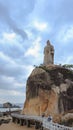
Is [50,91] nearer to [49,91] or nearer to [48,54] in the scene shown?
[49,91]

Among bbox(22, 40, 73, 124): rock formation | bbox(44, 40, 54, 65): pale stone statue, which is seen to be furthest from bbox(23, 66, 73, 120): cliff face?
bbox(44, 40, 54, 65): pale stone statue

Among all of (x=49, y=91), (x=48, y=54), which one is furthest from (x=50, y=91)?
(x=48, y=54)

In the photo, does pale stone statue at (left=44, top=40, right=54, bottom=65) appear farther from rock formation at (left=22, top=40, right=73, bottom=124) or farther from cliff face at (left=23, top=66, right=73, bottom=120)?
cliff face at (left=23, top=66, right=73, bottom=120)

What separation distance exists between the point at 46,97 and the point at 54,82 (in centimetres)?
353

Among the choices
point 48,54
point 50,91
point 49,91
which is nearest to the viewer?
point 50,91

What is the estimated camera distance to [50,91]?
6203 cm

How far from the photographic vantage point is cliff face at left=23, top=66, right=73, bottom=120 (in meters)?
60.7

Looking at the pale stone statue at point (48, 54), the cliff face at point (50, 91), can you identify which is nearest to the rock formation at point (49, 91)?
the cliff face at point (50, 91)

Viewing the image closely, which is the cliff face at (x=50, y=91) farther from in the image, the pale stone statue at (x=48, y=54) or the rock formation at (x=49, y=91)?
the pale stone statue at (x=48, y=54)

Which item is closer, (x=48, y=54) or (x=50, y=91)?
(x=50, y=91)

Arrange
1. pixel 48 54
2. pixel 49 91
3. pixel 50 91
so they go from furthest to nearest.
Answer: pixel 48 54 → pixel 49 91 → pixel 50 91

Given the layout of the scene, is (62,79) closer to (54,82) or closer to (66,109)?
(54,82)

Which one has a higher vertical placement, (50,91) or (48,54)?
(48,54)

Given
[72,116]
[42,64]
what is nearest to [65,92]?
[42,64]
